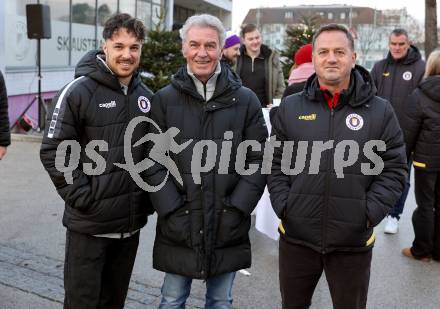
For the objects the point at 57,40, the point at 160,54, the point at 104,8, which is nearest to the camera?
the point at 160,54

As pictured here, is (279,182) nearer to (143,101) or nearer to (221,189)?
(221,189)

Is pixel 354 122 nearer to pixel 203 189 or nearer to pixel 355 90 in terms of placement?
pixel 355 90

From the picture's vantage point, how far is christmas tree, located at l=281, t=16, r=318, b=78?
12.9m

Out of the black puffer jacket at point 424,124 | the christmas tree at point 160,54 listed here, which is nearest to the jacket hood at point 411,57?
the black puffer jacket at point 424,124

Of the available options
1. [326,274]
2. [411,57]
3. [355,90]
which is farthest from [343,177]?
[411,57]

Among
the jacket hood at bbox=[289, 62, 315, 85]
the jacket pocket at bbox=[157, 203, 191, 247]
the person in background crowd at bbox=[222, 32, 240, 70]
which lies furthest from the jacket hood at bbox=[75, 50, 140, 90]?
the person in background crowd at bbox=[222, 32, 240, 70]

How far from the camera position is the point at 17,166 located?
9102 millimetres

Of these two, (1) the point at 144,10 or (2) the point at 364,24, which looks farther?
(2) the point at 364,24

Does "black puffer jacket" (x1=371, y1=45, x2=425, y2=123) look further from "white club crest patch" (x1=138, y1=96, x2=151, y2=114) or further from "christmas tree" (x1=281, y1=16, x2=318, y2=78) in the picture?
"christmas tree" (x1=281, y1=16, x2=318, y2=78)

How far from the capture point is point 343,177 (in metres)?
2.97

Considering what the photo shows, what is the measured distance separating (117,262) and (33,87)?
12135mm

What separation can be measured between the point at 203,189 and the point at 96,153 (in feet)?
2.13

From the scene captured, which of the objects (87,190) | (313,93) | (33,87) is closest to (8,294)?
(87,190)

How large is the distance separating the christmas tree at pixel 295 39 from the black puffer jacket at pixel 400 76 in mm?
Result: 6298
